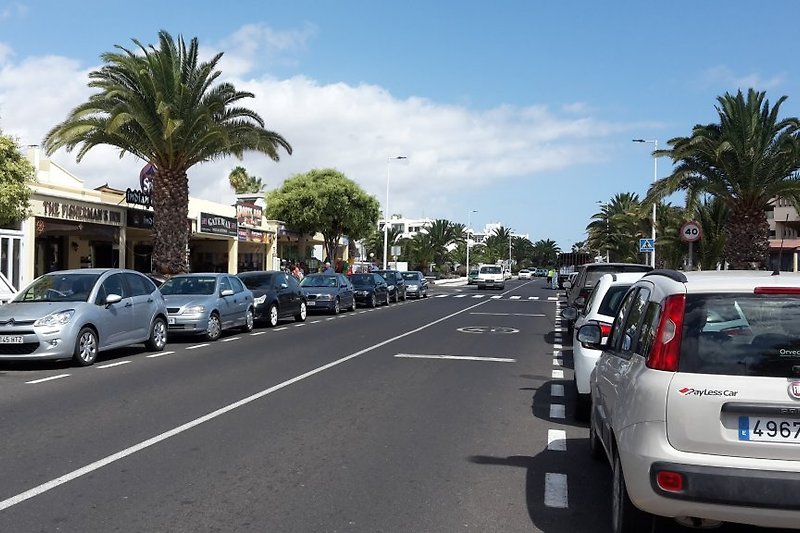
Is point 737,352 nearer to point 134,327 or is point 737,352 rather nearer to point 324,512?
point 324,512

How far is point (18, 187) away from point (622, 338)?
1664 cm

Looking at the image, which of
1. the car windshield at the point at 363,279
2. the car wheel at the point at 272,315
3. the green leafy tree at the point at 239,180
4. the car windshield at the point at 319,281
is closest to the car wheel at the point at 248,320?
the car wheel at the point at 272,315

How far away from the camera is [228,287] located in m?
18.2

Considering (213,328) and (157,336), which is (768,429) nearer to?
(157,336)

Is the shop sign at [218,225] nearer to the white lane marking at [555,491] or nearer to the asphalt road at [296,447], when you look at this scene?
the asphalt road at [296,447]

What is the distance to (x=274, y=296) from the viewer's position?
2083cm

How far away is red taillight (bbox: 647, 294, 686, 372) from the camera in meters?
3.94

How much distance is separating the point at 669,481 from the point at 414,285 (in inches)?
1443

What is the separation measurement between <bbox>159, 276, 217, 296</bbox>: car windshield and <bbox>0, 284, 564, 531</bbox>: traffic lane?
347 inches

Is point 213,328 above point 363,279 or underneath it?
underneath

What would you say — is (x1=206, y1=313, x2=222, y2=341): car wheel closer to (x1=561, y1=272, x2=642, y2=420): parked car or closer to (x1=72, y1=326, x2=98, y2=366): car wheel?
(x1=72, y1=326, x2=98, y2=366): car wheel

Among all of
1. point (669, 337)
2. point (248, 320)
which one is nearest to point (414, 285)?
point (248, 320)

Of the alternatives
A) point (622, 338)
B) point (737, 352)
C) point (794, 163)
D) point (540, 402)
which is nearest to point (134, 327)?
point (540, 402)

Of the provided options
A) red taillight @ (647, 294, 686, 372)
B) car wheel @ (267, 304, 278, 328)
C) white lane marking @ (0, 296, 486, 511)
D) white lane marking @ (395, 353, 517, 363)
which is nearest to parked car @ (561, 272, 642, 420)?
white lane marking @ (395, 353, 517, 363)
